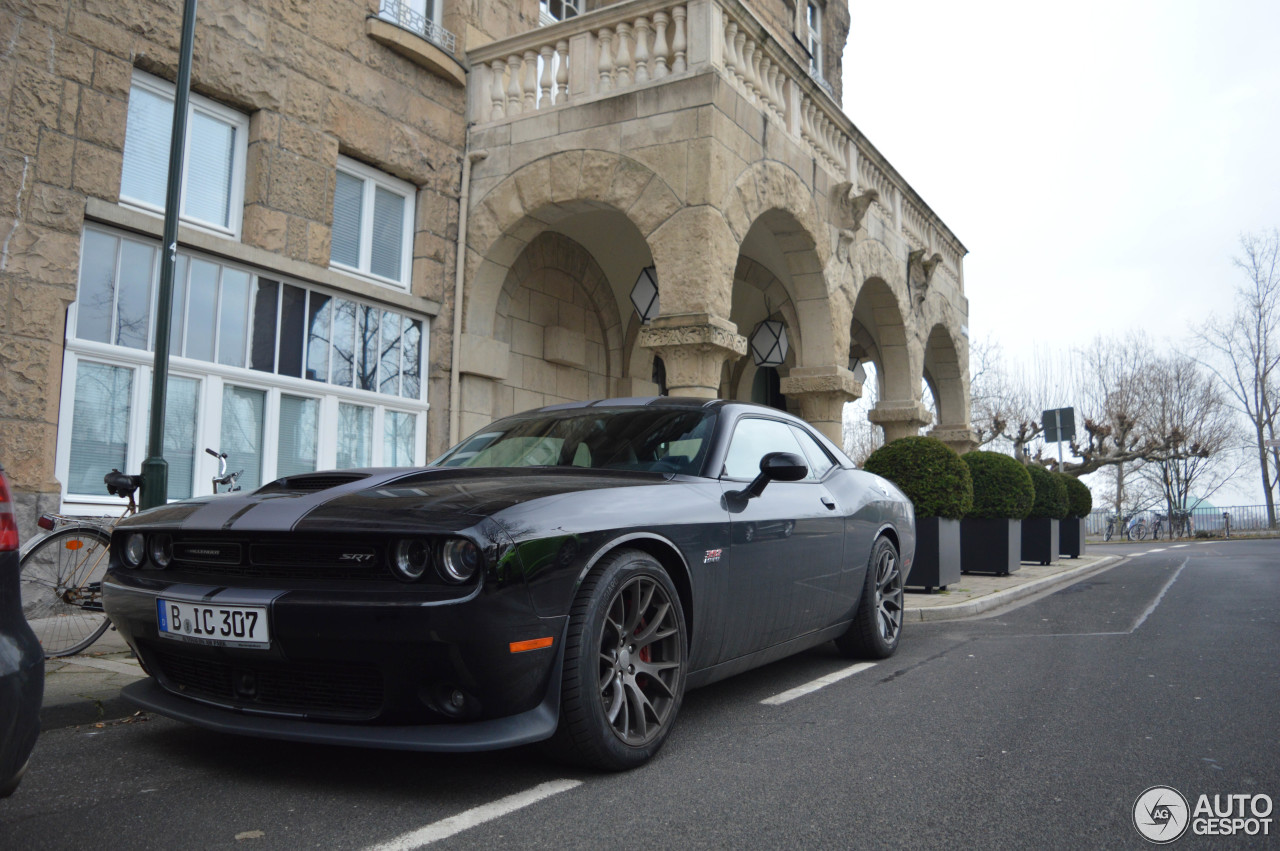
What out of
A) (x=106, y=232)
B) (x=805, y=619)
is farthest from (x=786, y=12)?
(x=805, y=619)

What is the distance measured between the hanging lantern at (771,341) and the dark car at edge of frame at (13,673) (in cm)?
1202

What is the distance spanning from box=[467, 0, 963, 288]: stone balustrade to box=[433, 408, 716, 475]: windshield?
5273 mm

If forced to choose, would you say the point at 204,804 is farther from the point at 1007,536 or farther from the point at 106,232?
the point at 1007,536

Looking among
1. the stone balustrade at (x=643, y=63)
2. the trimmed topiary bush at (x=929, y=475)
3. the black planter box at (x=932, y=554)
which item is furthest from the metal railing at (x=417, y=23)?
the black planter box at (x=932, y=554)

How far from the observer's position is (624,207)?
8867 millimetres

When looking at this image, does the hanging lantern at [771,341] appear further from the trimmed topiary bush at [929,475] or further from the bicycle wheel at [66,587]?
the bicycle wheel at [66,587]

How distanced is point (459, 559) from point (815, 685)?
255 centimetres

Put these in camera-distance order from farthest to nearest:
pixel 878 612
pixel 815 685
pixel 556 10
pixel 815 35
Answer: pixel 815 35
pixel 556 10
pixel 878 612
pixel 815 685

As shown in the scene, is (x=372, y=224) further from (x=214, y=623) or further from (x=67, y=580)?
(x=214, y=623)

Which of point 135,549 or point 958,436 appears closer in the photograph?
point 135,549

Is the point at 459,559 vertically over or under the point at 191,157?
under

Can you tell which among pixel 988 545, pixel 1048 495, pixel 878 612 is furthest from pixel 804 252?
pixel 1048 495

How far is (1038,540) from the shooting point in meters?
14.5

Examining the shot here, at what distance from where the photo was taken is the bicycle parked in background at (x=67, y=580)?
17.0 ft
